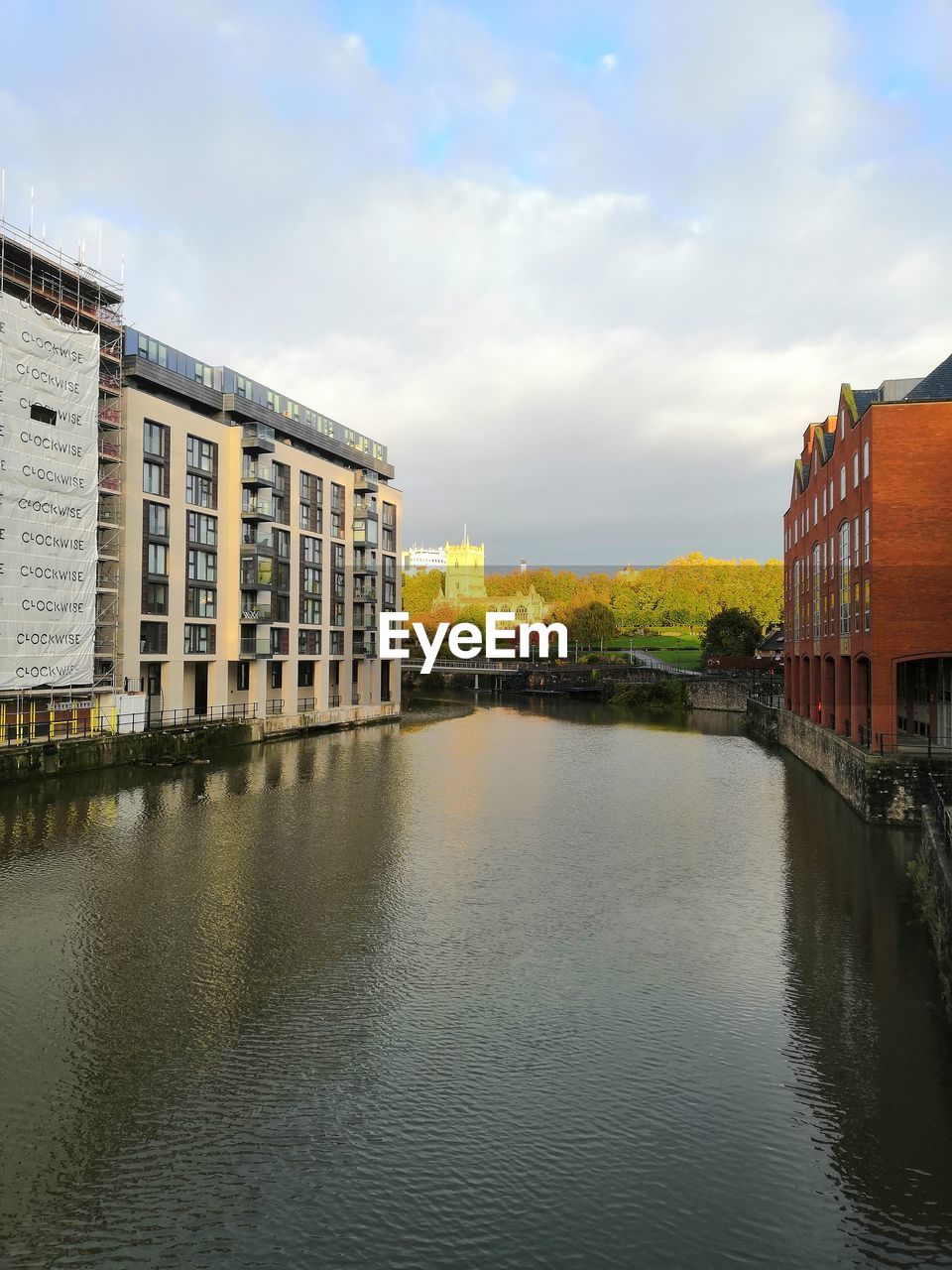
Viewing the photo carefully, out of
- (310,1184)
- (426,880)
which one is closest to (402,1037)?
(310,1184)

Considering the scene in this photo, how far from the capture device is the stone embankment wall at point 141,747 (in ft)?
117

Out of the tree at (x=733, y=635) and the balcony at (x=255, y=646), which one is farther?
the tree at (x=733, y=635)

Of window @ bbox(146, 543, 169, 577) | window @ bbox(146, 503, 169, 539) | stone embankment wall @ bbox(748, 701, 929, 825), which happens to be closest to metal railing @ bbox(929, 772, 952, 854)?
stone embankment wall @ bbox(748, 701, 929, 825)

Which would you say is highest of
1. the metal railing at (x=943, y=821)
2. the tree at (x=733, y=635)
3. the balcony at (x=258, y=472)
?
the balcony at (x=258, y=472)

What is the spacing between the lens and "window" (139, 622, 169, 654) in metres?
47.1

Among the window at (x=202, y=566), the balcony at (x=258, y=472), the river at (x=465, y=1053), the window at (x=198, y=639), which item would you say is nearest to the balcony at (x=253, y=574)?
the window at (x=202, y=566)

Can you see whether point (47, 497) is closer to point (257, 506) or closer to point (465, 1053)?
point (257, 506)

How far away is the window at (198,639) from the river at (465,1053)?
2456 centimetres

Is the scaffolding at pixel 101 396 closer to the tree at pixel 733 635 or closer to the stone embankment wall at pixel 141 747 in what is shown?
the stone embankment wall at pixel 141 747

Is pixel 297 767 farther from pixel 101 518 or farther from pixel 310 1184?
pixel 310 1184

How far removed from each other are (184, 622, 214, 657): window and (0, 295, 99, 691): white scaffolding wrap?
30.4 feet

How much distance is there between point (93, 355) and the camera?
41.6 metres

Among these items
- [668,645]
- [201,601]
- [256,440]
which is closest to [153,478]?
[201,601]

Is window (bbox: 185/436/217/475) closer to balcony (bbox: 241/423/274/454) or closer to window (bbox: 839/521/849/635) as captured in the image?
balcony (bbox: 241/423/274/454)
